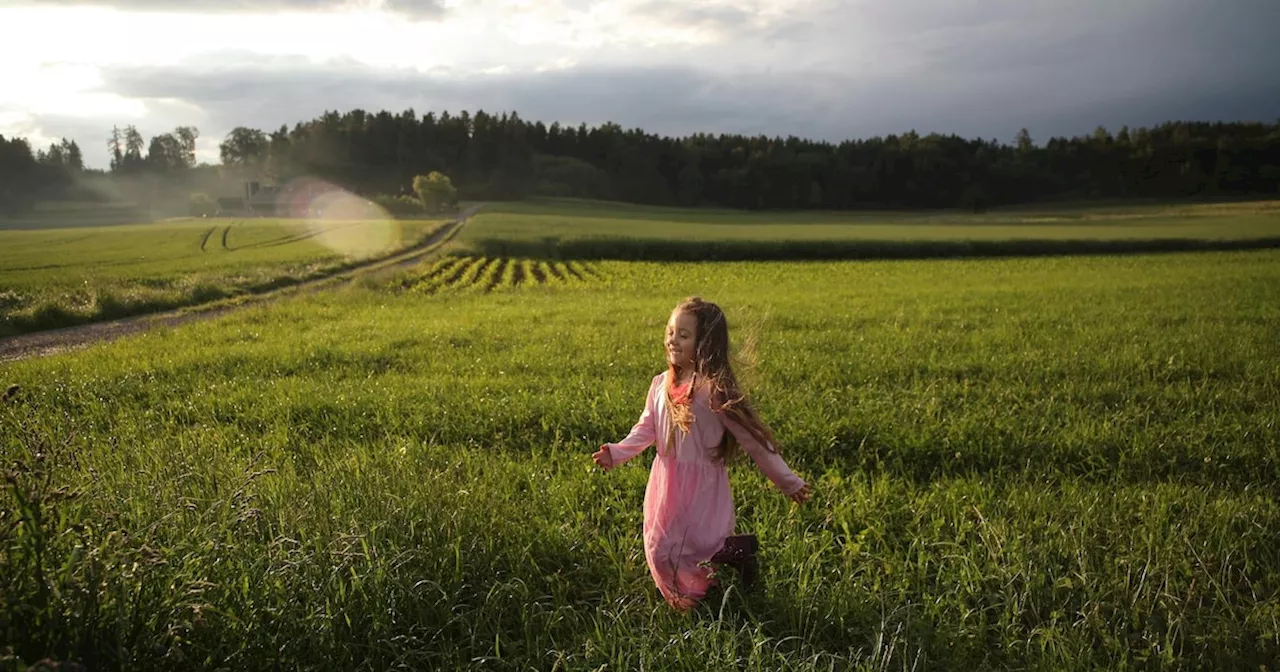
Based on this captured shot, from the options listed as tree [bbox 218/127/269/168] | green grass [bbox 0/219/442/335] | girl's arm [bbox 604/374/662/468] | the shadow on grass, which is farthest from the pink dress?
tree [bbox 218/127/269/168]

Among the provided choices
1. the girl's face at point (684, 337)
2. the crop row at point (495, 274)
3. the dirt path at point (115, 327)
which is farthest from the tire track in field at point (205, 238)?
the girl's face at point (684, 337)

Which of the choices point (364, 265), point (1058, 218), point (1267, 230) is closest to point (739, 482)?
point (364, 265)

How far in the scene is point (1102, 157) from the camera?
94.3m

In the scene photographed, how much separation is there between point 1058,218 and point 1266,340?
69.6 meters

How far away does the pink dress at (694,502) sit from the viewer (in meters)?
3.66

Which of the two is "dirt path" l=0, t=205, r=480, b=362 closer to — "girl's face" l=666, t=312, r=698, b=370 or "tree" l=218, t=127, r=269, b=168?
"girl's face" l=666, t=312, r=698, b=370

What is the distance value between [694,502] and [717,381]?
65 cm

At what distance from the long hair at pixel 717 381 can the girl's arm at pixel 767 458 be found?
2cm

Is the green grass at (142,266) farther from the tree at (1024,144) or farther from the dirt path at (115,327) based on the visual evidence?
the tree at (1024,144)

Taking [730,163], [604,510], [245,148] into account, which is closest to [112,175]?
[245,148]

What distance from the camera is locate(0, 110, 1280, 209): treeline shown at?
281 ft

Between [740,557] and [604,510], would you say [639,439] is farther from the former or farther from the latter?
[604,510]

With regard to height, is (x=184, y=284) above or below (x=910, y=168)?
below

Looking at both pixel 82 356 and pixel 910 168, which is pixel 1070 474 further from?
pixel 910 168
